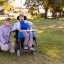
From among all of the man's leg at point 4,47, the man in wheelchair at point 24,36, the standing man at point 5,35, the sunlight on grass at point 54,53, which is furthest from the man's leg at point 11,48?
the sunlight on grass at point 54,53

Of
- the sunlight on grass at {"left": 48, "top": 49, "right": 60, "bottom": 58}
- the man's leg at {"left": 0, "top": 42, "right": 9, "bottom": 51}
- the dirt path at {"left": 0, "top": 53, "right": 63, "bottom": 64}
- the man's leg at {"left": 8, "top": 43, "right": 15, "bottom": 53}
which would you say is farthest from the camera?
the sunlight on grass at {"left": 48, "top": 49, "right": 60, "bottom": 58}

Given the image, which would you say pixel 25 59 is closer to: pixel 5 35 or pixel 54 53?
pixel 5 35

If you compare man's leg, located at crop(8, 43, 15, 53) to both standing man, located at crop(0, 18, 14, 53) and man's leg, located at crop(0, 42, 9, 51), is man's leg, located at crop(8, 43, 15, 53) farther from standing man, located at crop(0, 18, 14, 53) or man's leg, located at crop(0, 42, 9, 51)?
man's leg, located at crop(0, 42, 9, 51)

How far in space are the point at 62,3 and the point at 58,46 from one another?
19.7 metres

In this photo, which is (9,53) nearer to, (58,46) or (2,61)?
(2,61)

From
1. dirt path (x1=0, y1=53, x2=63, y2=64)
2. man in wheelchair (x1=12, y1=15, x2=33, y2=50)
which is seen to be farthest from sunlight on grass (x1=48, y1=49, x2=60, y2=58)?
man in wheelchair (x1=12, y1=15, x2=33, y2=50)

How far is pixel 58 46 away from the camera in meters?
9.39

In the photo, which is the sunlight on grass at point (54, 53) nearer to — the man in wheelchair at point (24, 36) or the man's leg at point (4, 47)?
the man in wheelchair at point (24, 36)

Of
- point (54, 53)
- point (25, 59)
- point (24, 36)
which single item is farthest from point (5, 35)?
point (54, 53)

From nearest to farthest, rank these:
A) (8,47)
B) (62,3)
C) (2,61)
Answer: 1. (2,61)
2. (8,47)
3. (62,3)

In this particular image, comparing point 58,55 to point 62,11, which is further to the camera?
point 62,11

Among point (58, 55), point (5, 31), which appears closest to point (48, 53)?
point (58, 55)

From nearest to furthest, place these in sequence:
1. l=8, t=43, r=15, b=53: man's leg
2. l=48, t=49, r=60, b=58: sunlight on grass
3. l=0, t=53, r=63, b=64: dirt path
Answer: l=0, t=53, r=63, b=64: dirt path, l=8, t=43, r=15, b=53: man's leg, l=48, t=49, r=60, b=58: sunlight on grass

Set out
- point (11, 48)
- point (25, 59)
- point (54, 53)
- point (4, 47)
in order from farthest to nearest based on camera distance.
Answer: point (54, 53)
point (11, 48)
point (4, 47)
point (25, 59)
